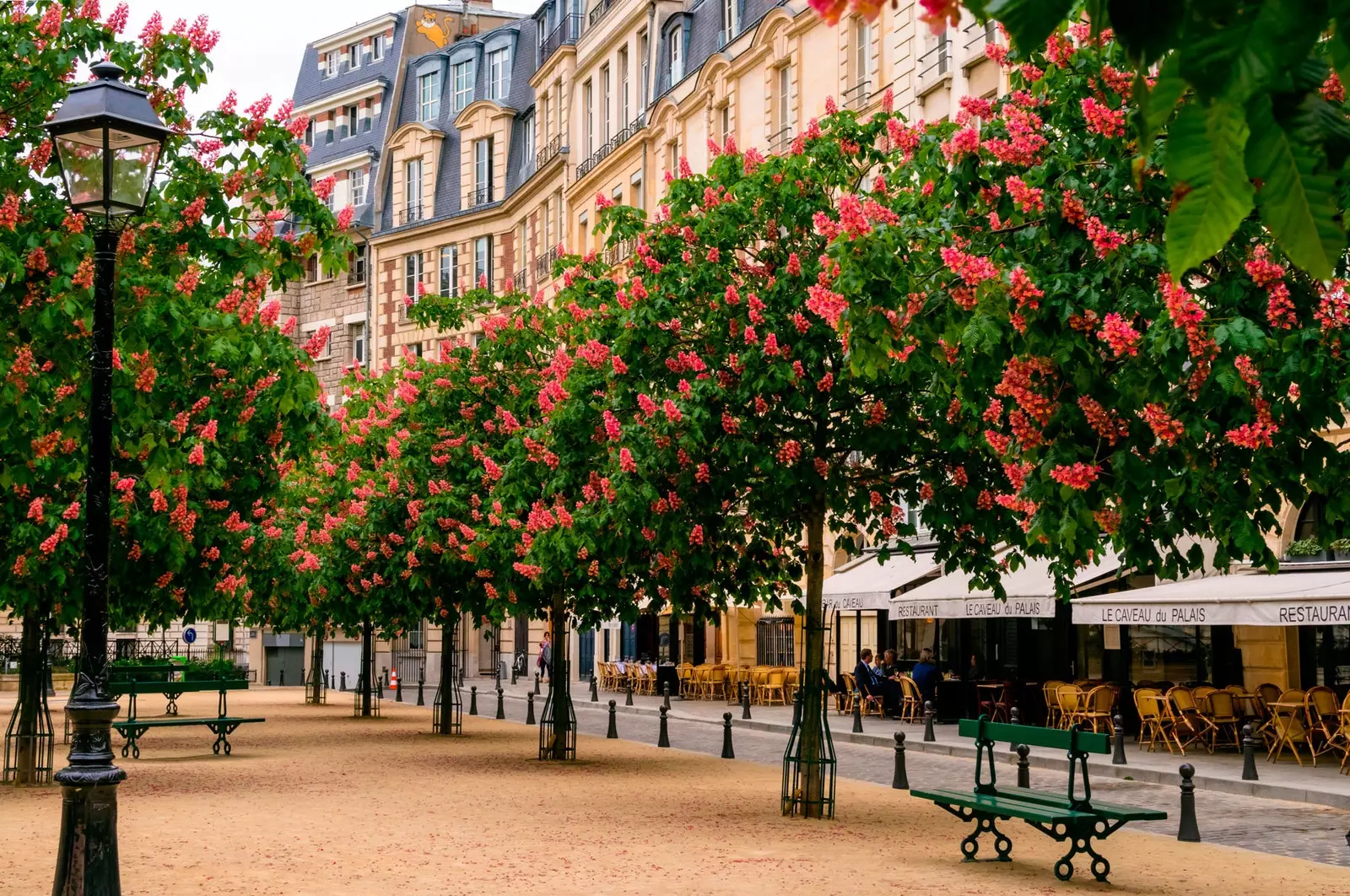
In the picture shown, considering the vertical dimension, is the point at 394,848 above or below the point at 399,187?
below

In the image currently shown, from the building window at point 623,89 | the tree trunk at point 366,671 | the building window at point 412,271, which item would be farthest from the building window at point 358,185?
the tree trunk at point 366,671

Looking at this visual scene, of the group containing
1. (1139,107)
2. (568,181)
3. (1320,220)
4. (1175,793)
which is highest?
(568,181)

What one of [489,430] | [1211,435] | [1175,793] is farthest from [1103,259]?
[489,430]

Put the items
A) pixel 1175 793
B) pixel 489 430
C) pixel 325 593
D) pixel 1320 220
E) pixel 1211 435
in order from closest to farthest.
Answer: pixel 1320 220
pixel 1211 435
pixel 1175 793
pixel 489 430
pixel 325 593

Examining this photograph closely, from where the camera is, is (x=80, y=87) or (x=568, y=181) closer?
(x=80, y=87)

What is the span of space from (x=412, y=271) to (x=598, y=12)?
53.3 feet

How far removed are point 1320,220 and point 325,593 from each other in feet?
88.9

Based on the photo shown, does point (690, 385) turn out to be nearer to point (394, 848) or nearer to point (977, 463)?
point (977, 463)

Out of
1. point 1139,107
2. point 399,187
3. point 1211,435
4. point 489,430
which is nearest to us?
point 1139,107

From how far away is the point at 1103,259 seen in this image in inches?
373

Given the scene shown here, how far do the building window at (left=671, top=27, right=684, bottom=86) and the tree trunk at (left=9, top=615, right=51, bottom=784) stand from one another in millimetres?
29048

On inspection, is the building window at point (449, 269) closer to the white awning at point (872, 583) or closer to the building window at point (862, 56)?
the building window at point (862, 56)

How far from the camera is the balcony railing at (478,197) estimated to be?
61594mm

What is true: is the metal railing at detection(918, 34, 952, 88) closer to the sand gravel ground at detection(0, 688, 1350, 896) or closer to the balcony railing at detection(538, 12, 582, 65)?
the sand gravel ground at detection(0, 688, 1350, 896)
